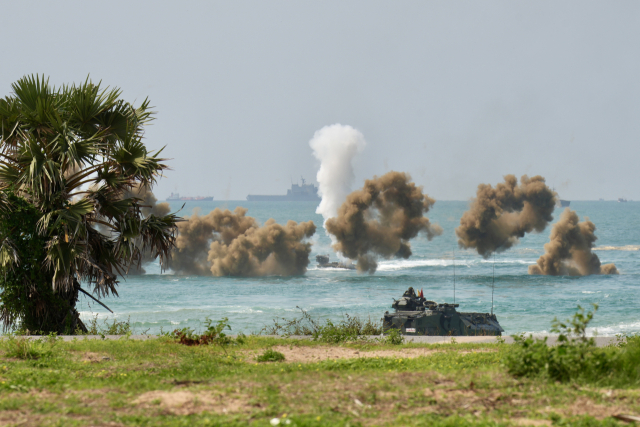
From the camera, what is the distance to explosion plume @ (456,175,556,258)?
4162 cm

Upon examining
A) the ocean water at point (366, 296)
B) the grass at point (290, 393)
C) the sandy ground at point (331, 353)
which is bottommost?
the ocean water at point (366, 296)

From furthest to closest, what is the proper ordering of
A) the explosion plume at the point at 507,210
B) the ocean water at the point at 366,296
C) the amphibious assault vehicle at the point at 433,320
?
the explosion plume at the point at 507,210 < the ocean water at the point at 366,296 < the amphibious assault vehicle at the point at 433,320

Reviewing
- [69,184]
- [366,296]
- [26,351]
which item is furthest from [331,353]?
[366,296]

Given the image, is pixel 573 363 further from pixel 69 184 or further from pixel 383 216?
pixel 383 216

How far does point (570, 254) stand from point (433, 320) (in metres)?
30.1

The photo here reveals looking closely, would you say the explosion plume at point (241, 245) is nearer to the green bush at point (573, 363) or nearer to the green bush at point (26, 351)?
the green bush at point (26, 351)

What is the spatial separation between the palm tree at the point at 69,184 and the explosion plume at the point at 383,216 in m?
28.5

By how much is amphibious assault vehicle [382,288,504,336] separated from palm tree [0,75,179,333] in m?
7.45

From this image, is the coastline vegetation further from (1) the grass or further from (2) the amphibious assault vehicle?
(2) the amphibious assault vehicle

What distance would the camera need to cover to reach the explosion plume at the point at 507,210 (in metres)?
41.6

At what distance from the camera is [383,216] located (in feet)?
132

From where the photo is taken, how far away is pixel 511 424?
433 cm

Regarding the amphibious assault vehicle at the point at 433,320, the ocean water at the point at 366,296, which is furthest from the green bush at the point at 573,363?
the ocean water at the point at 366,296

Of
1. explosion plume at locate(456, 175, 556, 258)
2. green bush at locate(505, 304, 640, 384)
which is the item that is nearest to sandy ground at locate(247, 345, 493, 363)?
green bush at locate(505, 304, 640, 384)
